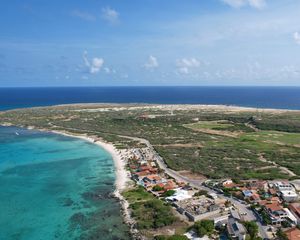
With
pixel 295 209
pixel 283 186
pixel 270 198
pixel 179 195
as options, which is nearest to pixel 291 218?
pixel 295 209

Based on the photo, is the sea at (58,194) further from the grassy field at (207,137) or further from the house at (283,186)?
the house at (283,186)

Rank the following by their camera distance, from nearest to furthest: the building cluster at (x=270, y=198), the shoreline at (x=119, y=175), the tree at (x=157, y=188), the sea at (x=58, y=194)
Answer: the building cluster at (x=270, y=198) → the sea at (x=58, y=194) → the shoreline at (x=119, y=175) → the tree at (x=157, y=188)

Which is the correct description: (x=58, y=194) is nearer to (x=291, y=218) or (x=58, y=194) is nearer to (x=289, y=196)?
(x=291, y=218)

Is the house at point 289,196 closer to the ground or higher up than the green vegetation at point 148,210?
higher up

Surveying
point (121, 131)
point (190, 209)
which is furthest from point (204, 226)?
point (121, 131)

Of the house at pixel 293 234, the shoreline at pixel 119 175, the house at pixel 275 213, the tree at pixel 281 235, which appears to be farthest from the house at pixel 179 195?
the house at pixel 293 234

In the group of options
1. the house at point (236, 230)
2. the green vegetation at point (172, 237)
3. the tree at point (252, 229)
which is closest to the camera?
the green vegetation at point (172, 237)
